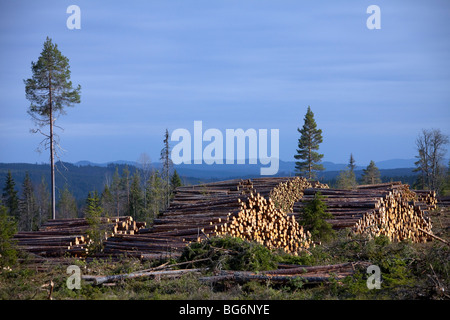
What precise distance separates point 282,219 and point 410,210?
7.88 metres

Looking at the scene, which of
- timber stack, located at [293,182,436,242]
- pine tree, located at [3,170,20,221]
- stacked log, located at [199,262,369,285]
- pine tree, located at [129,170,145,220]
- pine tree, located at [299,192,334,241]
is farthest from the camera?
pine tree, located at [3,170,20,221]

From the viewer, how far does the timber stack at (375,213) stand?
17.1 m

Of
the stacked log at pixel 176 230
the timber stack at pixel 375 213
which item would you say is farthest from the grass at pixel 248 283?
the timber stack at pixel 375 213

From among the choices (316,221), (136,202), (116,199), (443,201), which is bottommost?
(116,199)

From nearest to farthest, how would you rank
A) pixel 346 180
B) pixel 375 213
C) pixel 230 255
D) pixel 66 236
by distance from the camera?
1. pixel 230 255
2. pixel 66 236
3. pixel 375 213
4. pixel 346 180

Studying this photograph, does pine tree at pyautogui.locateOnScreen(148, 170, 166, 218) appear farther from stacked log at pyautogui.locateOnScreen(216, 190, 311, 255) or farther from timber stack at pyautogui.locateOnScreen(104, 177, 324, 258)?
stacked log at pyautogui.locateOnScreen(216, 190, 311, 255)

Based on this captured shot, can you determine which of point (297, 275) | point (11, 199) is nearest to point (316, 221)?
point (297, 275)

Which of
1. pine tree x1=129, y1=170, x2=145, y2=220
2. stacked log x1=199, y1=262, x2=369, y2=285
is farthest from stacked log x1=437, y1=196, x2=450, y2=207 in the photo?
pine tree x1=129, y1=170, x2=145, y2=220

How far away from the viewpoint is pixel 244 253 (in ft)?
34.5

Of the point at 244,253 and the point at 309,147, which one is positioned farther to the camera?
the point at 309,147

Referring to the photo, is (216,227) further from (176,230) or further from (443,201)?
(443,201)

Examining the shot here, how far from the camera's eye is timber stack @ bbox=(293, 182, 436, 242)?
17.1 metres

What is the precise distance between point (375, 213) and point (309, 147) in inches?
1071

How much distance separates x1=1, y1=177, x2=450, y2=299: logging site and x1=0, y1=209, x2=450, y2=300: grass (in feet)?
0.08
